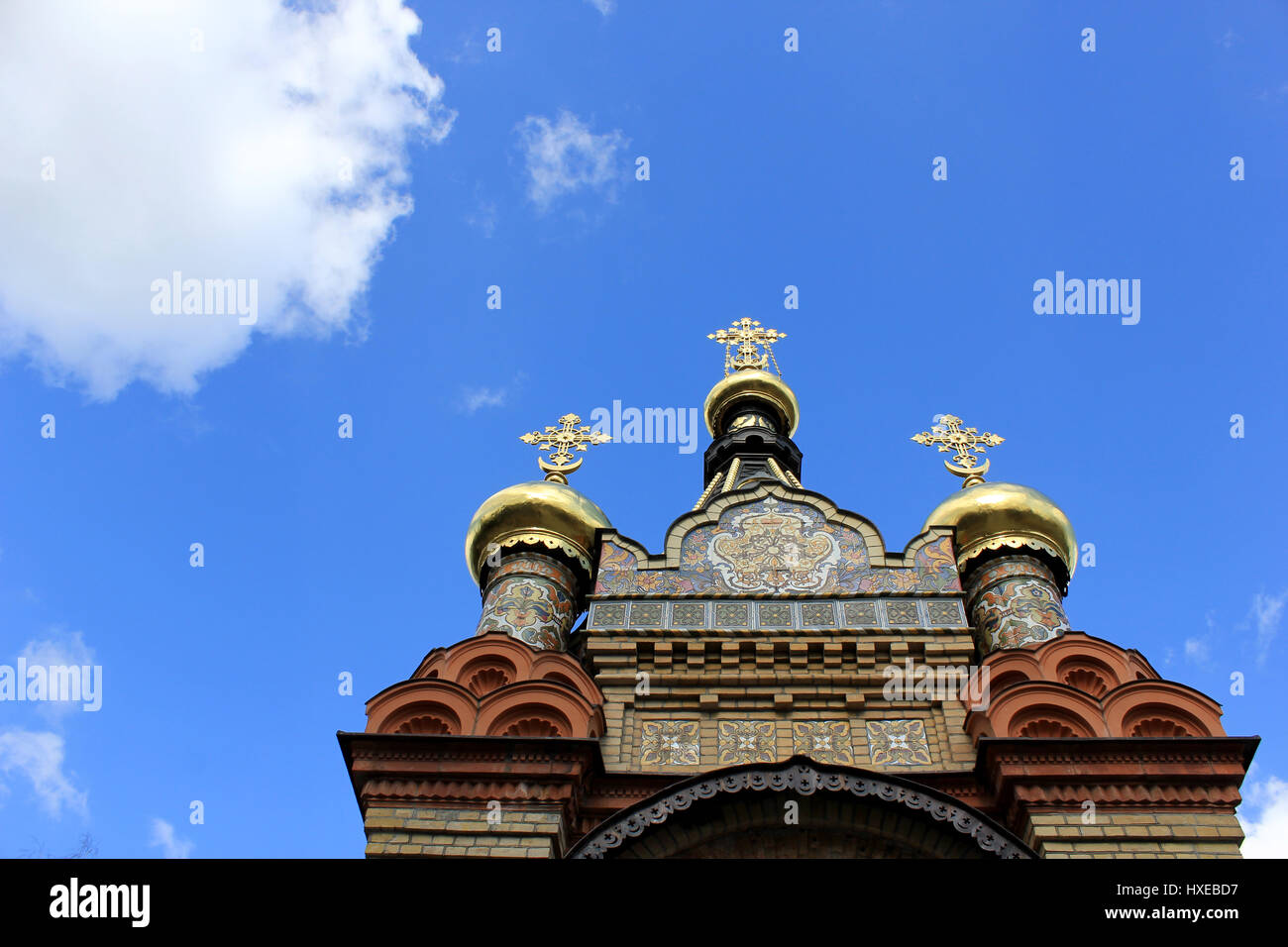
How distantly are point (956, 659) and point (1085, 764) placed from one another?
181 centimetres

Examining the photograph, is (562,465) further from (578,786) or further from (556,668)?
(578,786)

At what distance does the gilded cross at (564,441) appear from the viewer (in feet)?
41.4

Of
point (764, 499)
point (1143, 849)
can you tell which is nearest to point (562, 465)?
point (764, 499)

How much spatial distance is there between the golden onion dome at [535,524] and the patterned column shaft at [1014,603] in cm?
344

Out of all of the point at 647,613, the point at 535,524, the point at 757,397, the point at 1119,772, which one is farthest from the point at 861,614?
the point at 757,397

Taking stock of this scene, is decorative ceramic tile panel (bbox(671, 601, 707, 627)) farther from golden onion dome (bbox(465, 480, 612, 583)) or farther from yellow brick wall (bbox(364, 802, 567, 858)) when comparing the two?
yellow brick wall (bbox(364, 802, 567, 858))

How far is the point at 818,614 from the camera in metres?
9.42

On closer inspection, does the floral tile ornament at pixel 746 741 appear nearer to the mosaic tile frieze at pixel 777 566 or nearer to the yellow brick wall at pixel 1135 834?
the mosaic tile frieze at pixel 777 566

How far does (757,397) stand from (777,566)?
4975mm

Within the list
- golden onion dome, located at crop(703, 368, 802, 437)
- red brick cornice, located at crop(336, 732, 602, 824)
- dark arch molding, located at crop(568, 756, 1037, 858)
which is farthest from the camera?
golden onion dome, located at crop(703, 368, 802, 437)

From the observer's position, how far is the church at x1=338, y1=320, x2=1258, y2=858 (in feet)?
22.6

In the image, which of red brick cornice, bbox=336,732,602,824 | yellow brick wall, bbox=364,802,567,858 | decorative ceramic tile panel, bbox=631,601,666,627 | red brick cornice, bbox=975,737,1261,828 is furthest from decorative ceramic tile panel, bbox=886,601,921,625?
yellow brick wall, bbox=364,802,567,858

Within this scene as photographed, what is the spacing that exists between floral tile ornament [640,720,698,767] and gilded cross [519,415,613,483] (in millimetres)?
4421

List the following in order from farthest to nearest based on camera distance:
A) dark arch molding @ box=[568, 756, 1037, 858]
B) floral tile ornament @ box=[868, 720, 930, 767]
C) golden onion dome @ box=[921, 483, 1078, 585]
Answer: golden onion dome @ box=[921, 483, 1078, 585] < floral tile ornament @ box=[868, 720, 930, 767] < dark arch molding @ box=[568, 756, 1037, 858]
